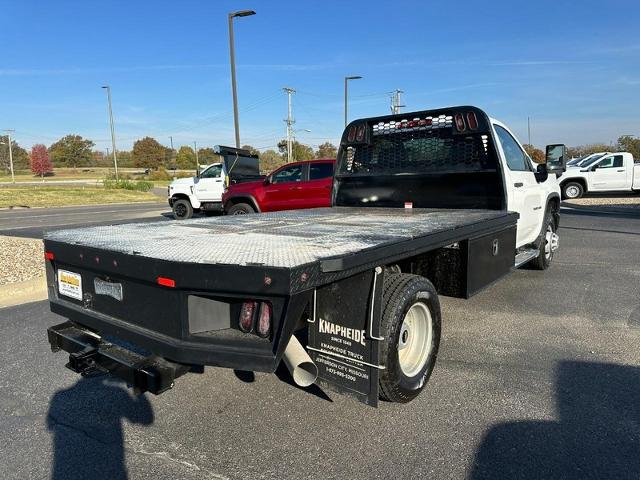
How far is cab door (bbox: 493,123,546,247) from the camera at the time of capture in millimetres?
5242

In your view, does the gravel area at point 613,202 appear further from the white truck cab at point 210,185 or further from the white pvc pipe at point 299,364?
the white pvc pipe at point 299,364

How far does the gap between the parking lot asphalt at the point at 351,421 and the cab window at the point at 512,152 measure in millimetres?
2047

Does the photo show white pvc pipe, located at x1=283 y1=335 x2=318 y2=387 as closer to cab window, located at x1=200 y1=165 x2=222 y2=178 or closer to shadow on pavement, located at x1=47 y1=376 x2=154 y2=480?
shadow on pavement, located at x1=47 y1=376 x2=154 y2=480

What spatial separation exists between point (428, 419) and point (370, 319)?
0.87 meters

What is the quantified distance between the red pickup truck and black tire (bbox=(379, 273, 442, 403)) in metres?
7.94

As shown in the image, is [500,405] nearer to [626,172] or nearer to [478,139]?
[478,139]

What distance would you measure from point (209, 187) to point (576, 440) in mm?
13455

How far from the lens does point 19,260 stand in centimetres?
804

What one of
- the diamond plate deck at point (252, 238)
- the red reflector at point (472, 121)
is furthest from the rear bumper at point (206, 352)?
the red reflector at point (472, 121)

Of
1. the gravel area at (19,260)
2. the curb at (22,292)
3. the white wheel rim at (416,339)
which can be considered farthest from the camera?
the gravel area at (19,260)

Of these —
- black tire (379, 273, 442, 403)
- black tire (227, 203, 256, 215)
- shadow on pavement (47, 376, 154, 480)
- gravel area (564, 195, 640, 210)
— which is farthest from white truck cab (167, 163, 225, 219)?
gravel area (564, 195, 640, 210)

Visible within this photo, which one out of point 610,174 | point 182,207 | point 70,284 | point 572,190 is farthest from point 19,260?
point 610,174

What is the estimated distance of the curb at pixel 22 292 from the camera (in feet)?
19.4

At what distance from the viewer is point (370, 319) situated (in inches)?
105
